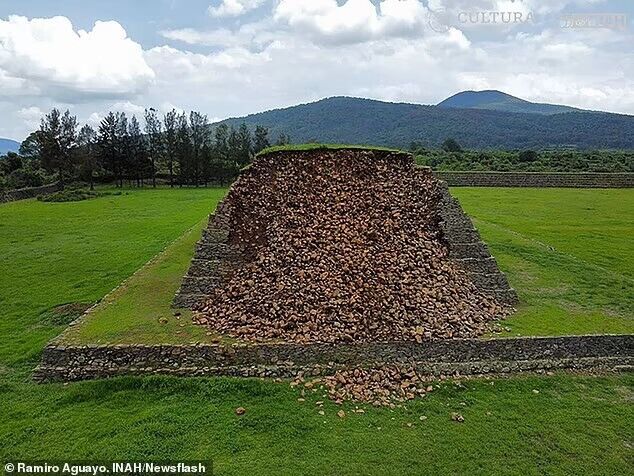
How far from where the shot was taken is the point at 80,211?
29547 millimetres

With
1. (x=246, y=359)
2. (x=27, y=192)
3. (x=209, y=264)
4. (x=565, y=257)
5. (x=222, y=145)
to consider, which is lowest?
(x=246, y=359)

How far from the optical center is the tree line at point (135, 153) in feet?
144

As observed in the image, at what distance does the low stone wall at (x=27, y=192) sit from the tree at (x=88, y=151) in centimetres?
288

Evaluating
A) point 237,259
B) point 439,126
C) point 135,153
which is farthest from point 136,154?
point 439,126

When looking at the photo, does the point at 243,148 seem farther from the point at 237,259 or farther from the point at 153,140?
the point at 237,259

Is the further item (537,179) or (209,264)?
(537,179)

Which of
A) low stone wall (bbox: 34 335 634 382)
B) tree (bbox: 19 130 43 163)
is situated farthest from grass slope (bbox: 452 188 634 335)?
tree (bbox: 19 130 43 163)

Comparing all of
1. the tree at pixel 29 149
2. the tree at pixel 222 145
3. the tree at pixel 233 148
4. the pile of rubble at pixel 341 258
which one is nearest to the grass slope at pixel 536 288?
the pile of rubble at pixel 341 258

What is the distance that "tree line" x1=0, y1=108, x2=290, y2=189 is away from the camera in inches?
1731

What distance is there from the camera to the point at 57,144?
4309cm

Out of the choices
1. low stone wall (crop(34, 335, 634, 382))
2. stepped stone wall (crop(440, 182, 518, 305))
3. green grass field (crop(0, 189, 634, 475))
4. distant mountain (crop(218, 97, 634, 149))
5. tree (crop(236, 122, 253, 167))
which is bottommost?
green grass field (crop(0, 189, 634, 475))

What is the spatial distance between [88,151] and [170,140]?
7388mm

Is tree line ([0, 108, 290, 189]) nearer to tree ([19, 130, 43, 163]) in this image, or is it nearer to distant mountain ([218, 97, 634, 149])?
tree ([19, 130, 43, 163])

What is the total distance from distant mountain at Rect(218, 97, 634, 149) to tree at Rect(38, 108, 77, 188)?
56.2 meters
